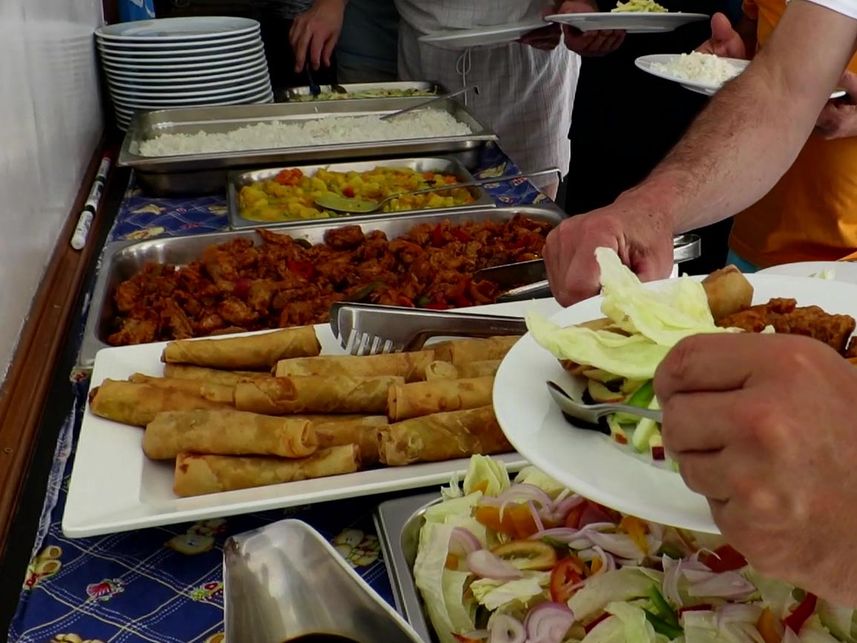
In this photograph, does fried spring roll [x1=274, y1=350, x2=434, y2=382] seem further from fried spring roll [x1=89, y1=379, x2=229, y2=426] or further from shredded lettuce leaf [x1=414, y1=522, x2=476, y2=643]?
shredded lettuce leaf [x1=414, y1=522, x2=476, y2=643]

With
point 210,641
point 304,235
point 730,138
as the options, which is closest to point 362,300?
point 304,235

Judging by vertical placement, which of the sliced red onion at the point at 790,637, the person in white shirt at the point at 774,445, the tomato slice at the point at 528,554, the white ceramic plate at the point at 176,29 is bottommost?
the tomato slice at the point at 528,554

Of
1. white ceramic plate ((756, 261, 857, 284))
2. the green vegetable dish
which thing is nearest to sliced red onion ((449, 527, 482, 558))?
the green vegetable dish

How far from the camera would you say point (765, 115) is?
1.73m

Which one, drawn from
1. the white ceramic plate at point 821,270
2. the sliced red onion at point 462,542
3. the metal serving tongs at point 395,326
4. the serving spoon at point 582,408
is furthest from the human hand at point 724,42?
the sliced red onion at point 462,542

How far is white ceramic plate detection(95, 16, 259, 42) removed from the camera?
10.7 ft

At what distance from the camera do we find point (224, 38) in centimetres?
331

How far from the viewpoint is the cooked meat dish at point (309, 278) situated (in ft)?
6.11

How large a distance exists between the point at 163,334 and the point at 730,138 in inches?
51.3

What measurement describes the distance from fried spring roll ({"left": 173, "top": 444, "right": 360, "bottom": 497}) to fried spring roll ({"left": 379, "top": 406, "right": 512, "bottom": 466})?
0.07 metres

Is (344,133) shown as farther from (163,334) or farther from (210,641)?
(210,641)

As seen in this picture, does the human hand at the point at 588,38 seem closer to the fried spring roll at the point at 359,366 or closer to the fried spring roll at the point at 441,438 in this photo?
the fried spring roll at the point at 359,366

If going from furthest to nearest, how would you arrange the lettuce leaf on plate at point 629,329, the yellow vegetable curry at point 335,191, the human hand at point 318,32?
the human hand at point 318,32 < the yellow vegetable curry at point 335,191 < the lettuce leaf on plate at point 629,329

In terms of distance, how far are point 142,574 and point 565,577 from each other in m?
0.60
